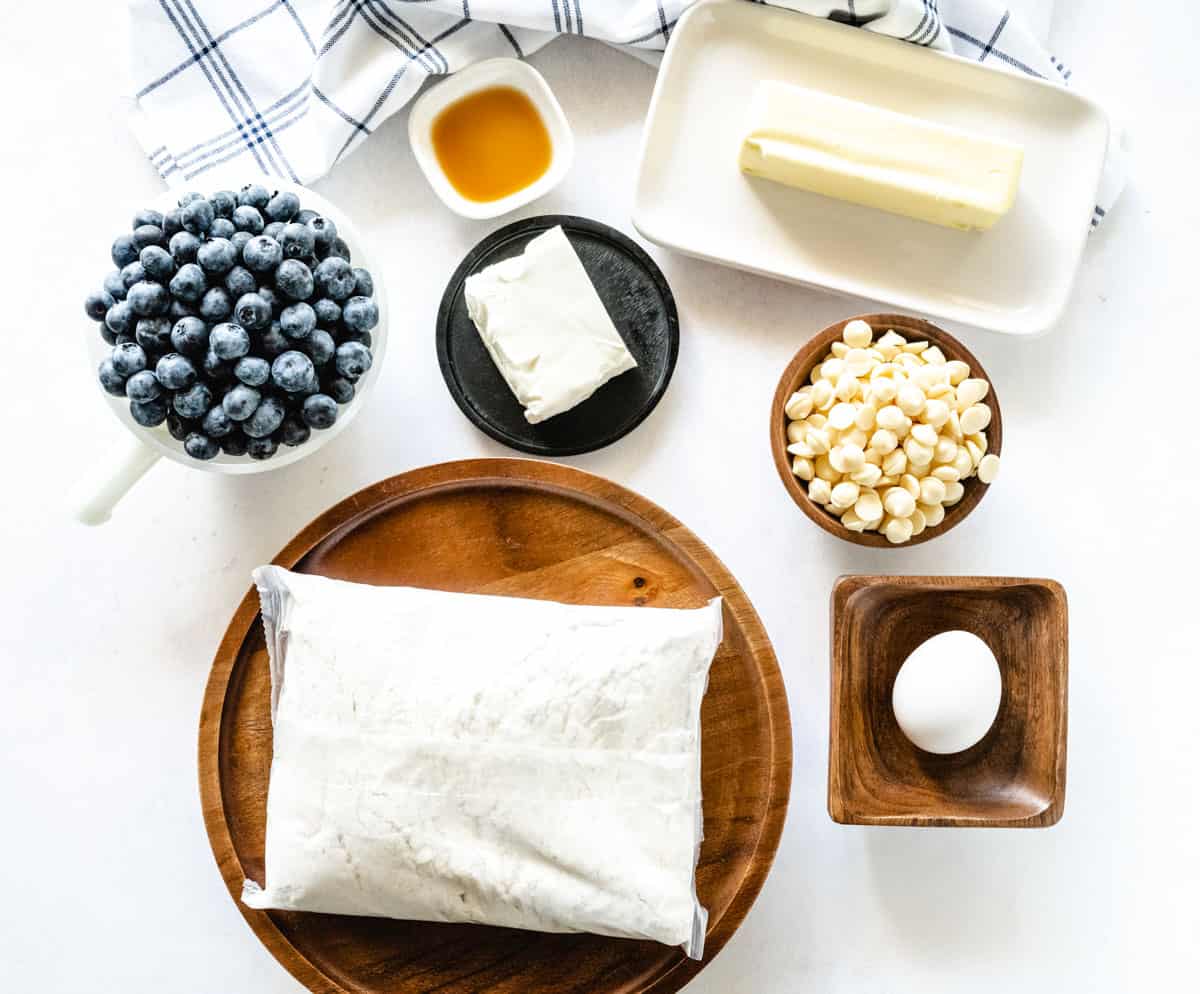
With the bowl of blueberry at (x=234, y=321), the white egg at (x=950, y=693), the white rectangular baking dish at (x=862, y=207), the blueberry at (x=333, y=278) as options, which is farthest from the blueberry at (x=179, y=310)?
the white egg at (x=950, y=693)

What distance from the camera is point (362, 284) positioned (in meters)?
0.94

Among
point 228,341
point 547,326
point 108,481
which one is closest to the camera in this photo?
point 228,341

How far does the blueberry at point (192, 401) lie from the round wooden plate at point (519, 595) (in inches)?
7.4

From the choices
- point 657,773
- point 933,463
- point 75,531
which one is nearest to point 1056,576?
point 933,463

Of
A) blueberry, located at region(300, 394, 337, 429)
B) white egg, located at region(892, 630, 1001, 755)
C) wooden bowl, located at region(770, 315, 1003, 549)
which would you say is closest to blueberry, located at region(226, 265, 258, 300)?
blueberry, located at region(300, 394, 337, 429)

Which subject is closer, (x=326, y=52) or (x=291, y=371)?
(x=291, y=371)

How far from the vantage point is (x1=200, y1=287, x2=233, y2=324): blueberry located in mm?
854

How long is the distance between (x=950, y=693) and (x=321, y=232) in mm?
693

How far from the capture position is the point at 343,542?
1.04m

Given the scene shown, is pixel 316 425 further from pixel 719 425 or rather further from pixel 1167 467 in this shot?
pixel 1167 467

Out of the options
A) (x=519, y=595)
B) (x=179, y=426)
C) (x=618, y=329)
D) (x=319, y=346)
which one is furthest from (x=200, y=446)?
(x=618, y=329)

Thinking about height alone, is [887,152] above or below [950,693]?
above

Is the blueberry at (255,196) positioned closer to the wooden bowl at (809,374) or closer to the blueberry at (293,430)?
the blueberry at (293,430)

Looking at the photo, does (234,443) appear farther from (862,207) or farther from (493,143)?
(862,207)
